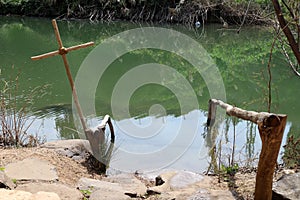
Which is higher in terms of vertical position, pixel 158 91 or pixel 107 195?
pixel 158 91

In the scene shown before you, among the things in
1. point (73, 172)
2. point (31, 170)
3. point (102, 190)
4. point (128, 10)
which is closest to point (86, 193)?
point (102, 190)

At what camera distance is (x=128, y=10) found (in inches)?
737

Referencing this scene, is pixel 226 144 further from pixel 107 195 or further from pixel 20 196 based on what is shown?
pixel 20 196

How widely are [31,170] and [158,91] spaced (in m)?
4.93

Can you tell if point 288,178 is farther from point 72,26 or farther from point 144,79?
point 72,26

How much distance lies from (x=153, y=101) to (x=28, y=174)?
4.47 metres

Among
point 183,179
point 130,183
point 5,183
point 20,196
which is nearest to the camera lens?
point 20,196

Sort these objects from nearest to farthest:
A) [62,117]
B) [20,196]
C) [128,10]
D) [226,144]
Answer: [20,196] < [226,144] < [62,117] < [128,10]

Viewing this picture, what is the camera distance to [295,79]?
9.00 meters

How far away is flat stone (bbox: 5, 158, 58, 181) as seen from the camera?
314 cm

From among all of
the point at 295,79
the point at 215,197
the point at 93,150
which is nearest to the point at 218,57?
the point at 295,79

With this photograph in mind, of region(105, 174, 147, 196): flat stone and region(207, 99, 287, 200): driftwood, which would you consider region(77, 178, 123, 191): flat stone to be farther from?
region(207, 99, 287, 200): driftwood

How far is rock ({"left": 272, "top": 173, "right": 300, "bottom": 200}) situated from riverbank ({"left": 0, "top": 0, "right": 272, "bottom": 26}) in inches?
551

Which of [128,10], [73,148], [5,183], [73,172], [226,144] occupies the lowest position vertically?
[226,144]
